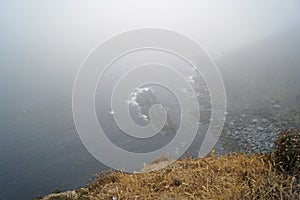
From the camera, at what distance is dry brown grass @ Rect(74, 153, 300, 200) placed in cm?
590

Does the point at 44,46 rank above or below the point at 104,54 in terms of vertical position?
above

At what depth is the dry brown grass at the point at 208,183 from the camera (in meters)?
5.90

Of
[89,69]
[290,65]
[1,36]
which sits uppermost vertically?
[1,36]

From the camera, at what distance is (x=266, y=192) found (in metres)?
5.83

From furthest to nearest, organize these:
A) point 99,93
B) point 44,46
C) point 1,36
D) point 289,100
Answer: point 1,36 → point 44,46 → point 99,93 → point 289,100

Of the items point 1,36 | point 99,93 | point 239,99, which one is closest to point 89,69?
point 99,93

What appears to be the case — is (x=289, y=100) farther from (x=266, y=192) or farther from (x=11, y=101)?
(x=11, y=101)

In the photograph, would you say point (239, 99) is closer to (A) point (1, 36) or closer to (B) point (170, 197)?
(B) point (170, 197)

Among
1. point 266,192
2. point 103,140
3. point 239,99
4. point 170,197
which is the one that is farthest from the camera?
point 239,99

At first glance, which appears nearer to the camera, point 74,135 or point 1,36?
point 74,135

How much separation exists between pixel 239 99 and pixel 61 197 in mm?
54922

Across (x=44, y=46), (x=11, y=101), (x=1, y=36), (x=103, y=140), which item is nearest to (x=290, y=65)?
(x=103, y=140)

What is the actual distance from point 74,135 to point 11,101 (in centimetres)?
3018

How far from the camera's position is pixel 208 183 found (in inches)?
258
